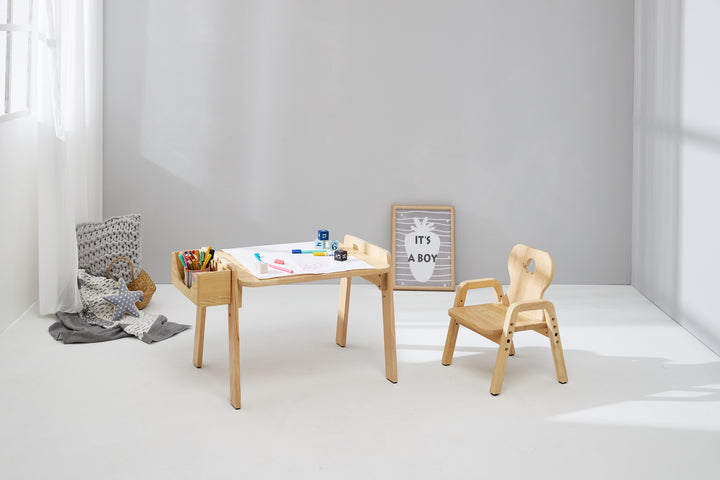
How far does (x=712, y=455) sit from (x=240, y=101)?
3566 millimetres

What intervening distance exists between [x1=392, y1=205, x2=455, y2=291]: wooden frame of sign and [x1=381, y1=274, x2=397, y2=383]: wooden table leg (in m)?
1.72

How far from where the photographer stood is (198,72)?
4844mm

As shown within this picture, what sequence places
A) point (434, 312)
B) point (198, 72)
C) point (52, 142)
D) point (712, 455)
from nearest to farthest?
point (712, 455) < point (52, 142) < point (434, 312) < point (198, 72)

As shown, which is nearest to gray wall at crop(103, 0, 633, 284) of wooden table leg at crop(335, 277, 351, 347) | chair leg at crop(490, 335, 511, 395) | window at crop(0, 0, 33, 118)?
window at crop(0, 0, 33, 118)

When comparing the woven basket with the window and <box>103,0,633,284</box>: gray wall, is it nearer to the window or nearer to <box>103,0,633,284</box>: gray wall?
<box>103,0,633,284</box>: gray wall

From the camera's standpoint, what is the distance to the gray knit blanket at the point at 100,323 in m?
3.79

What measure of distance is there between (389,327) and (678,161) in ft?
7.02

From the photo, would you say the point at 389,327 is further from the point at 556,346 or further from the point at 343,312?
the point at 556,346

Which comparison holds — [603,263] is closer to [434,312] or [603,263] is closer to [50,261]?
[434,312]

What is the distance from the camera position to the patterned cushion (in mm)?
4391

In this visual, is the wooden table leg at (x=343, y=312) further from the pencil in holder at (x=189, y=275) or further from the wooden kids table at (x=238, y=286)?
the pencil in holder at (x=189, y=275)

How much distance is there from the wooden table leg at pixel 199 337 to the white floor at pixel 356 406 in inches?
2.3

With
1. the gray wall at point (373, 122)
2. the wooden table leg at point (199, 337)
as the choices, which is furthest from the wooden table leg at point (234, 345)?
the gray wall at point (373, 122)

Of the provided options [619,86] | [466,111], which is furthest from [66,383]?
[619,86]
